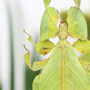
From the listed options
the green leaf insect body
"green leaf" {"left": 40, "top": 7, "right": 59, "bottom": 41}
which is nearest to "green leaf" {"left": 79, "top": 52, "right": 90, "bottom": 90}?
the green leaf insect body

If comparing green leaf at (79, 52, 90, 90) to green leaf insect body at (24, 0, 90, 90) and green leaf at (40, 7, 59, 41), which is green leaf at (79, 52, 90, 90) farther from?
green leaf at (40, 7, 59, 41)

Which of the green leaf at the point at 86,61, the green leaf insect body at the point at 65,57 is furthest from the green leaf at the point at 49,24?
the green leaf at the point at 86,61

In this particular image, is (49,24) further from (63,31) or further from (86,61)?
(86,61)

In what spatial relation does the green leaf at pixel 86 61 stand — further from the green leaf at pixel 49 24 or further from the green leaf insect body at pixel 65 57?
the green leaf at pixel 49 24

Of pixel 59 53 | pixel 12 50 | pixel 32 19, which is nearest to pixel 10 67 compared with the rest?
pixel 12 50

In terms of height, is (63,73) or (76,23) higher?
(76,23)

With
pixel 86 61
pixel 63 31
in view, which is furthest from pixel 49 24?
pixel 86 61
